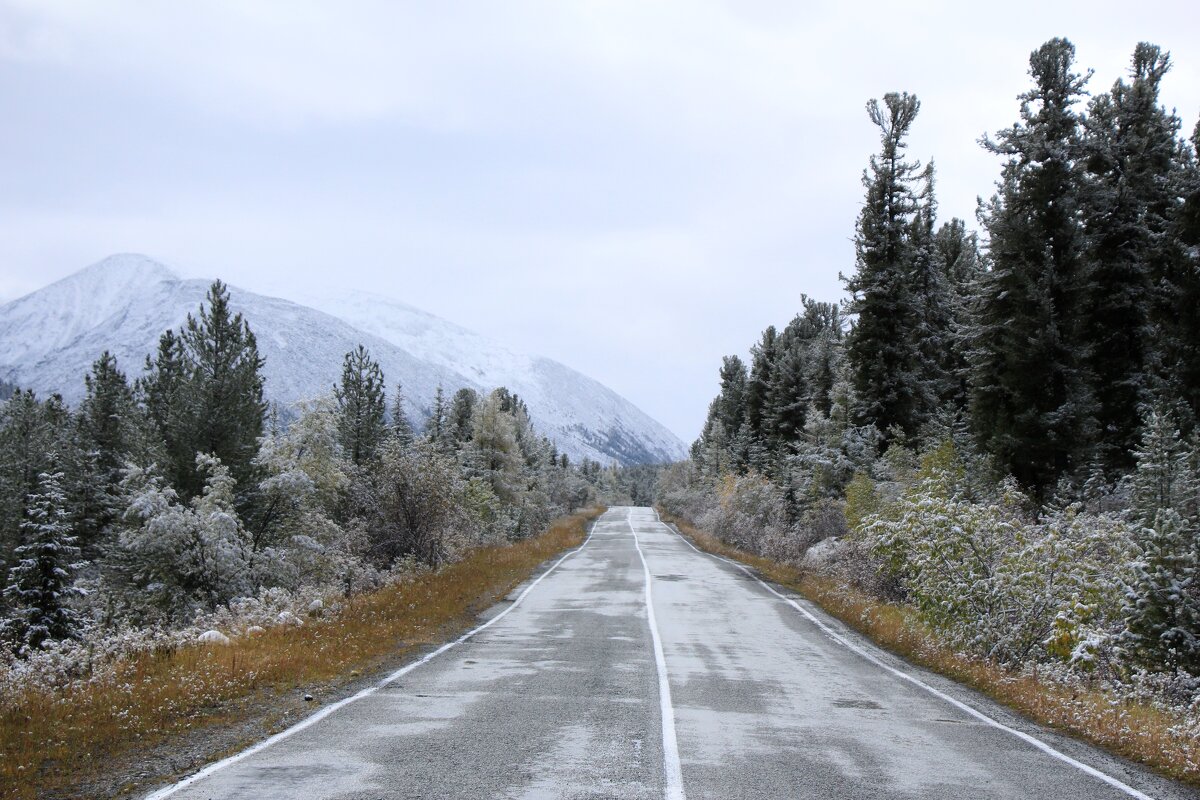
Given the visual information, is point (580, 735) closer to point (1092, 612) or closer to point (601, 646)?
point (601, 646)

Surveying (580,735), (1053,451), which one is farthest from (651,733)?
(1053,451)

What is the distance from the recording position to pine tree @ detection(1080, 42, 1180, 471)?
80.8 feet

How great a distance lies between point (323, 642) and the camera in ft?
41.8

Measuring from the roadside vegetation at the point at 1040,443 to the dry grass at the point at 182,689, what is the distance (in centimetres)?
867

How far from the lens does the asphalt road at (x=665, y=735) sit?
6.37 meters

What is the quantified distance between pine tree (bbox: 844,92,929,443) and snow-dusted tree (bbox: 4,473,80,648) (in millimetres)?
25873

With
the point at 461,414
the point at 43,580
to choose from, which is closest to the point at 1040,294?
the point at 43,580

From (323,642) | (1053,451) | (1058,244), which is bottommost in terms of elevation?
(323,642)

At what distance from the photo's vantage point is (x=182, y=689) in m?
9.02

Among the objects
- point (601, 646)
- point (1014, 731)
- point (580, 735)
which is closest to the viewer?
point (580, 735)

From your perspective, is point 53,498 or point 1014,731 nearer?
point 1014,731

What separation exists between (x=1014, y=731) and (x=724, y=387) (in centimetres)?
7867

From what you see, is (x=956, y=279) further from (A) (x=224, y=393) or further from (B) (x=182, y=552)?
(B) (x=182, y=552)

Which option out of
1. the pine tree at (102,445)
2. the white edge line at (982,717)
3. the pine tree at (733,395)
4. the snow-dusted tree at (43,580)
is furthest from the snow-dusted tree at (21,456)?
the pine tree at (733,395)
